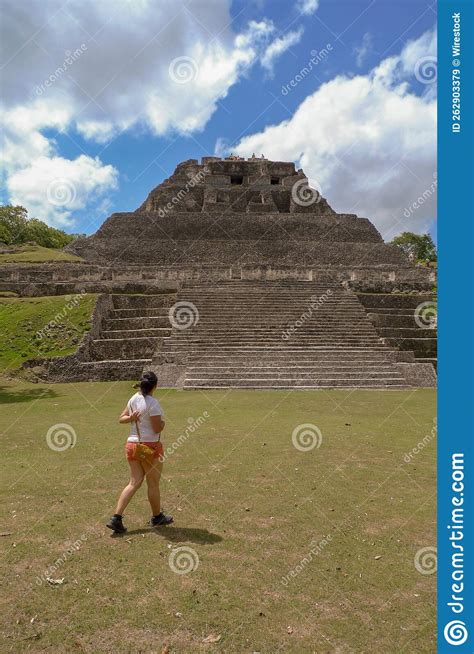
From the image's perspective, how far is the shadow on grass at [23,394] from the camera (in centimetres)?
1081

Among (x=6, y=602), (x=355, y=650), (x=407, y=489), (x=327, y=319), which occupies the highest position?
(x=327, y=319)

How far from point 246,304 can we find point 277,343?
2837 mm

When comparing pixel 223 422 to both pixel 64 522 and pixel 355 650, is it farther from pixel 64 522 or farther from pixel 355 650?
pixel 355 650

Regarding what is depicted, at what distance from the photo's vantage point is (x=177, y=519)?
4348 mm

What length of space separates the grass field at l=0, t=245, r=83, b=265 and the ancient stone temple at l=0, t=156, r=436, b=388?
1.04 metres

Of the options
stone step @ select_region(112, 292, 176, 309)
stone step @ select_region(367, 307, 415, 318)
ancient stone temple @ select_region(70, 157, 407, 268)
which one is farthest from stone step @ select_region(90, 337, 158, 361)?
ancient stone temple @ select_region(70, 157, 407, 268)

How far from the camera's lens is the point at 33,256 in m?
27.7

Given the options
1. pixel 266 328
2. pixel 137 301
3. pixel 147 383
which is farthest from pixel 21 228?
pixel 147 383

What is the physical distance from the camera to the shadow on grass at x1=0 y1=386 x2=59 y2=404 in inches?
426

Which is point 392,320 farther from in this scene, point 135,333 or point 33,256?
point 33,256

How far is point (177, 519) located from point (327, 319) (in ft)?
41.9

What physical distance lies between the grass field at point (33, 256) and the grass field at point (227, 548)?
20.2m

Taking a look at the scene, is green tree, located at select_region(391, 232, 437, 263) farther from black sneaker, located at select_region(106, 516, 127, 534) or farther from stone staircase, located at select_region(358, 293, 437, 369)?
black sneaker, located at select_region(106, 516, 127, 534)

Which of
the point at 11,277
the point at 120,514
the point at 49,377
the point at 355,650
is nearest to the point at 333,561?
the point at 355,650
